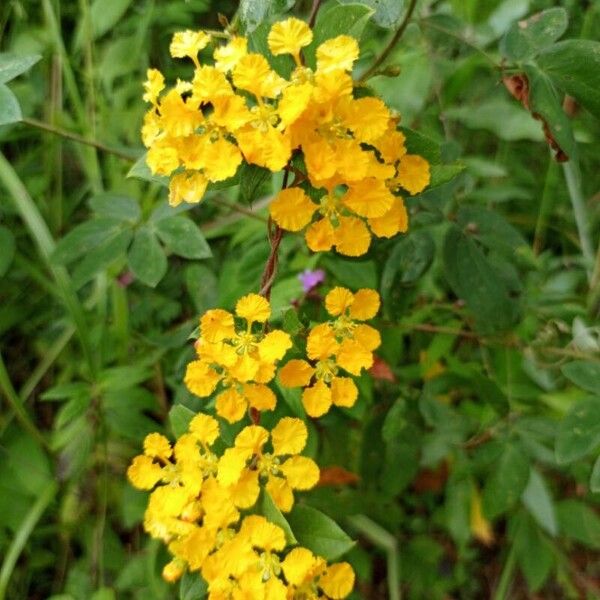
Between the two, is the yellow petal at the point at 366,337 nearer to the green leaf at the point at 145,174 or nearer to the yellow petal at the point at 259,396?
the yellow petal at the point at 259,396

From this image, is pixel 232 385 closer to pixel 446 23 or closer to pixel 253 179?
pixel 253 179

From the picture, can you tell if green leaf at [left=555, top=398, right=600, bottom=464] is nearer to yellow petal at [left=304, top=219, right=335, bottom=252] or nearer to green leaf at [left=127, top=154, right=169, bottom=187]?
yellow petal at [left=304, top=219, right=335, bottom=252]

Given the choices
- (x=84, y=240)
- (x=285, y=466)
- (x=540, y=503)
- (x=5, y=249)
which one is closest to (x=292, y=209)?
(x=285, y=466)

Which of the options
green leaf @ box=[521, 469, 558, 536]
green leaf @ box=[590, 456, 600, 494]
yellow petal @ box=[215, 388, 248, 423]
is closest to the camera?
yellow petal @ box=[215, 388, 248, 423]

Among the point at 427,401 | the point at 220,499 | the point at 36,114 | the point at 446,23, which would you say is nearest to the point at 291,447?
the point at 220,499

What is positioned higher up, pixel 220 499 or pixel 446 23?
pixel 446 23

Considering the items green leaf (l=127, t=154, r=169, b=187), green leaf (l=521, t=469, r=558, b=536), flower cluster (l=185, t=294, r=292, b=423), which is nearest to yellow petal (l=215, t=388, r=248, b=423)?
flower cluster (l=185, t=294, r=292, b=423)
